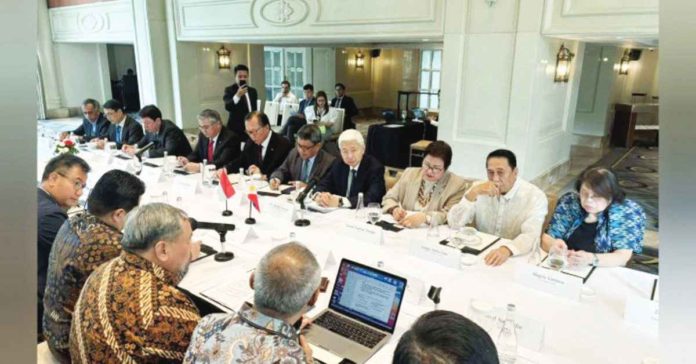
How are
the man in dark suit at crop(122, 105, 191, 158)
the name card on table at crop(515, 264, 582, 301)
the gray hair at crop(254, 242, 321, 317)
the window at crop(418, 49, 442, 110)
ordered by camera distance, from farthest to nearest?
the window at crop(418, 49, 442, 110) < the man in dark suit at crop(122, 105, 191, 158) < the name card on table at crop(515, 264, 582, 301) < the gray hair at crop(254, 242, 321, 317)

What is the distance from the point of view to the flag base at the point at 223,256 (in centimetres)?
218

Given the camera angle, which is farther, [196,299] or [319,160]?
[319,160]

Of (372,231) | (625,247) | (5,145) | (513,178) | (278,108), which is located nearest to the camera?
(5,145)

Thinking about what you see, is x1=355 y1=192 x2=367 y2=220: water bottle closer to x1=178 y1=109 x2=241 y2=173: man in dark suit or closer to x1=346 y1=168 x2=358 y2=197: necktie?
x1=346 y1=168 x2=358 y2=197: necktie

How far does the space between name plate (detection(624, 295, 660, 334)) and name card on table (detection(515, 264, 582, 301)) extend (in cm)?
19

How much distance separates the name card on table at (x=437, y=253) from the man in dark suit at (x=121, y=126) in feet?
13.8

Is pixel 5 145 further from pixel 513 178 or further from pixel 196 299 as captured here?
pixel 513 178

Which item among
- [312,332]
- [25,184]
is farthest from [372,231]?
[25,184]

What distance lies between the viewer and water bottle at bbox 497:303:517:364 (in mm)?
1428

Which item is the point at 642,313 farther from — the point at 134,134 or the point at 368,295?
the point at 134,134

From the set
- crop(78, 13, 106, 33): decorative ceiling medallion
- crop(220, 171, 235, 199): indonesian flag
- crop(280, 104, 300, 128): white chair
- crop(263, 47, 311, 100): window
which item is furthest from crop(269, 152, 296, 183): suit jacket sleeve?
crop(263, 47, 311, 100): window

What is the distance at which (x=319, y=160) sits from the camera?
368cm

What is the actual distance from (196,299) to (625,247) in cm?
206

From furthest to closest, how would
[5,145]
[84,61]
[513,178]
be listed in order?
1. [84,61]
2. [513,178]
3. [5,145]
